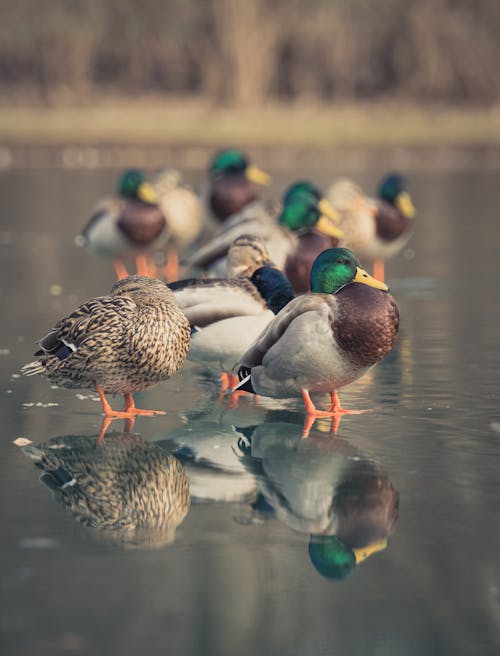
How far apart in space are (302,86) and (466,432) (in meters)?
36.1

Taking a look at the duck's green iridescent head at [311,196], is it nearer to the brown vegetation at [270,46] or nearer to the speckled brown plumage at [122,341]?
the speckled brown plumage at [122,341]

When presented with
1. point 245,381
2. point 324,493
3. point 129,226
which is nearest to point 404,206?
point 129,226

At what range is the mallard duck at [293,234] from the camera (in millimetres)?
9328

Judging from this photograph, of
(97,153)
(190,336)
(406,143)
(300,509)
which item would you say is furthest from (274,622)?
(406,143)

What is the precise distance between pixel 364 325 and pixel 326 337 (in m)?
0.18

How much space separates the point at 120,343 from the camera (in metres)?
6.55

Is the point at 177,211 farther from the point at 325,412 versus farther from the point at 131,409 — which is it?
the point at 325,412

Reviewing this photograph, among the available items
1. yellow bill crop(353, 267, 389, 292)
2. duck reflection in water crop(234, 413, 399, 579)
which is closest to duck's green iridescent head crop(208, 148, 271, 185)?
yellow bill crop(353, 267, 389, 292)

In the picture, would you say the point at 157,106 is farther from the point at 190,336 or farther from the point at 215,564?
the point at 215,564

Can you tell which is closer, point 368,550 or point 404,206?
point 368,550

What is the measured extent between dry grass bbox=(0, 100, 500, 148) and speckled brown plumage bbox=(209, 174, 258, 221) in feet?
55.0

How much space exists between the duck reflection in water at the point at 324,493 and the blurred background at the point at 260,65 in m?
28.2

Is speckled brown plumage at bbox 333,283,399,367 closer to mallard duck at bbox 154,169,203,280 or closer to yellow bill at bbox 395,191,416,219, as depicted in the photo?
yellow bill at bbox 395,191,416,219

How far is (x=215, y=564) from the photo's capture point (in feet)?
15.6
